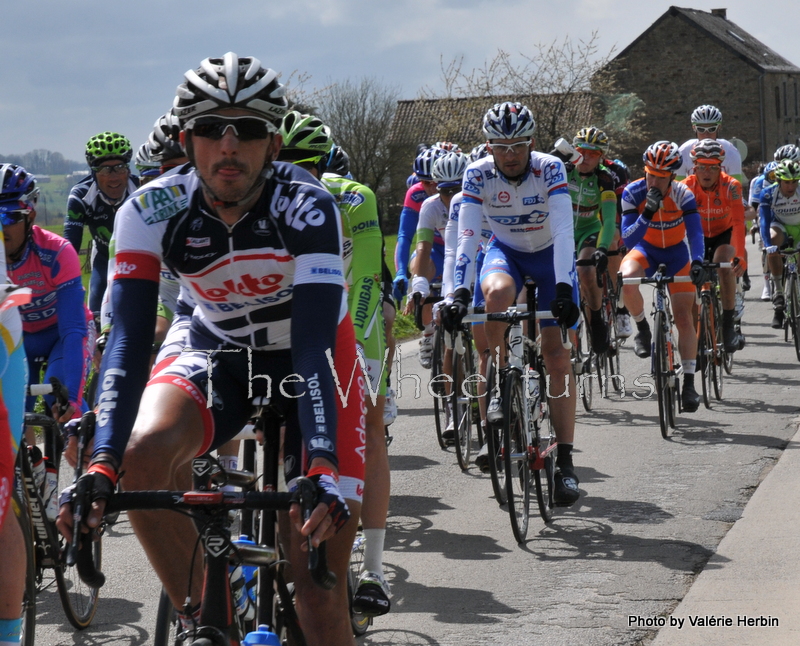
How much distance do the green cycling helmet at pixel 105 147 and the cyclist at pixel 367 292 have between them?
128 inches

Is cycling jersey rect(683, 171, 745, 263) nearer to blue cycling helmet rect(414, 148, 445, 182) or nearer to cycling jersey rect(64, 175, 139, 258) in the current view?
blue cycling helmet rect(414, 148, 445, 182)

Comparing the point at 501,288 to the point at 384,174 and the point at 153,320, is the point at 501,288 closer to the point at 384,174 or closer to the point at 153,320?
the point at 153,320

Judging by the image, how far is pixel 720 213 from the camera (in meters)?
11.4

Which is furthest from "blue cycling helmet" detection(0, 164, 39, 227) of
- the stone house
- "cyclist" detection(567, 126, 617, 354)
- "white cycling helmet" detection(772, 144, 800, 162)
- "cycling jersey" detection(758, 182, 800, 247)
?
the stone house

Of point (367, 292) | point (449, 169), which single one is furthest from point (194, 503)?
point (449, 169)

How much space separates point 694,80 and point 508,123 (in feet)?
224

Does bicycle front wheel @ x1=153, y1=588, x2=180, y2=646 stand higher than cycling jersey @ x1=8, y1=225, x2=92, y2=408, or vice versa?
cycling jersey @ x1=8, y1=225, x2=92, y2=408

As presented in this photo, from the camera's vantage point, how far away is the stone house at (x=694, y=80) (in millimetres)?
69312

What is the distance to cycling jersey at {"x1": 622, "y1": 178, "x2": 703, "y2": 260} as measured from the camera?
9.42m

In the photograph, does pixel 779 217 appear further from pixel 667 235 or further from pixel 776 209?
pixel 667 235

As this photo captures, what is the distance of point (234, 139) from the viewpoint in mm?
3119

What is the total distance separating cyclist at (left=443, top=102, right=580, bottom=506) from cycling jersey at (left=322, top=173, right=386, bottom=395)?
1261mm

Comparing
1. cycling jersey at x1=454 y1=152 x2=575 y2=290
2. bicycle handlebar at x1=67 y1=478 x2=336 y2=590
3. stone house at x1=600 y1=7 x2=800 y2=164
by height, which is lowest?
bicycle handlebar at x1=67 y1=478 x2=336 y2=590

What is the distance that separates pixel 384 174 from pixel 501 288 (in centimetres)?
4708
